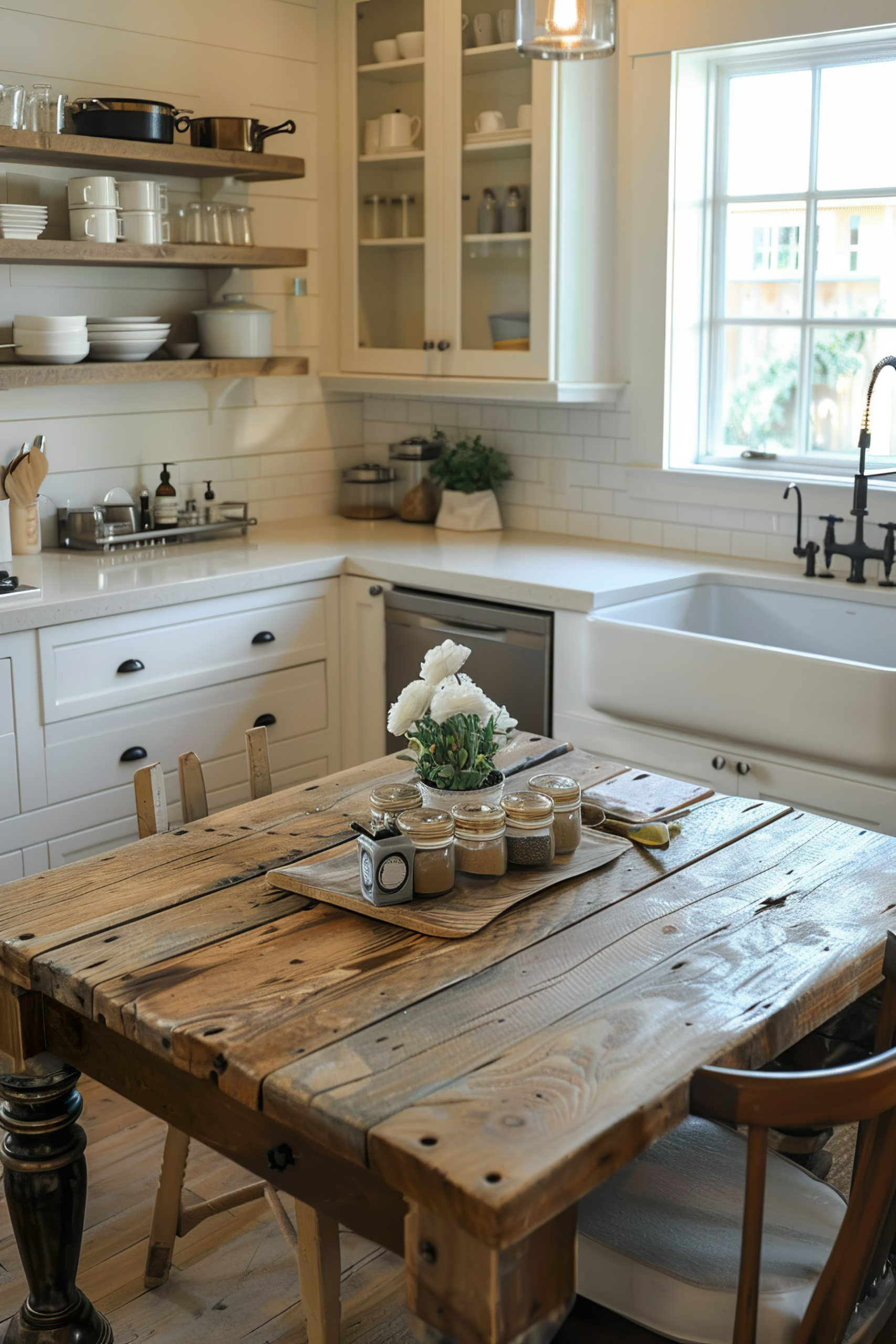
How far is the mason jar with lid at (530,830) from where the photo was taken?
184cm

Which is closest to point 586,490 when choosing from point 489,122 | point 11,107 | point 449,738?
point 489,122

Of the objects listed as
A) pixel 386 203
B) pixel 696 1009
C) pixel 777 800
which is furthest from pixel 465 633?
pixel 696 1009

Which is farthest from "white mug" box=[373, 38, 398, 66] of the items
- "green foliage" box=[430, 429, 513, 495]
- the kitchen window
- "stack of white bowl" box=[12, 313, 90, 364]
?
"stack of white bowl" box=[12, 313, 90, 364]

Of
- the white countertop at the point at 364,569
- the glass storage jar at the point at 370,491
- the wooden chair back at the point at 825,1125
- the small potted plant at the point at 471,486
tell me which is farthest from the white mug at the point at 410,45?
the wooden chair back at the point at 825,1125

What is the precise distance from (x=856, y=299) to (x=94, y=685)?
2.26 meters

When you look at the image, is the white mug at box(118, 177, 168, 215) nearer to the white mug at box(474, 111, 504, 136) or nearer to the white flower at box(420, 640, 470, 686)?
the white mug at box(474, 111, 504, 136)

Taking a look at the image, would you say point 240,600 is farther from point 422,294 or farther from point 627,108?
point 627,108

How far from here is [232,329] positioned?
12.8 feet

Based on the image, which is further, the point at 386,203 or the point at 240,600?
the point at 386,203

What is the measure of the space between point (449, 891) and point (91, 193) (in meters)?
2.46

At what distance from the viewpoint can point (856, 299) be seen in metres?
3.51

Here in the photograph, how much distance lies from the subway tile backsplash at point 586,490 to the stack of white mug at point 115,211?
118 centimetres

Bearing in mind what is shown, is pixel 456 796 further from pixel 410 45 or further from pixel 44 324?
pixel 410 45

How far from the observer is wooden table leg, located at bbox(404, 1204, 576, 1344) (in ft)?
3.87
